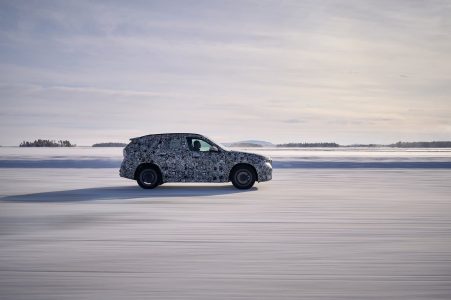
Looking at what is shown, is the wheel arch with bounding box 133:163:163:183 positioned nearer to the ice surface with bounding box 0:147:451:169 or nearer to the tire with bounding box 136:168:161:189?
the tire with bounding box 136:168:161:189

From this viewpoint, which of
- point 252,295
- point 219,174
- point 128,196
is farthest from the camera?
point 219,174

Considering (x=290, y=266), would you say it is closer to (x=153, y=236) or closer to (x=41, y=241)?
(x=153, y=236)

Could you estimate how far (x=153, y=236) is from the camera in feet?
27.4

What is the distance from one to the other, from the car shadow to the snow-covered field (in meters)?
0.16

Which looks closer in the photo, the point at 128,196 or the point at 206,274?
the point at 206,274

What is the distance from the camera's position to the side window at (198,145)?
17031mm

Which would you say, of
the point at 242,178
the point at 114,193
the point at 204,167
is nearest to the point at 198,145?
the point at 204,167

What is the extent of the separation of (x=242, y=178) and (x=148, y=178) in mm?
3162

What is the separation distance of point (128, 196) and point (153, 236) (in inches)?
256

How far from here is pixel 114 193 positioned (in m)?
15.5

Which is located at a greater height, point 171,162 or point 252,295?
point 171,162

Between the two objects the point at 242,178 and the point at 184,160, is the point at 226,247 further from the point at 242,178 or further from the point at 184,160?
the point at 184,160

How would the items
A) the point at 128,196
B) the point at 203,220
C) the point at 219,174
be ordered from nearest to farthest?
the point at 203,220 → the point at 128,196 → the point at 219,174

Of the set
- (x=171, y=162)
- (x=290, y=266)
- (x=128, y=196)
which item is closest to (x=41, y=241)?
(x=290, y=266)
